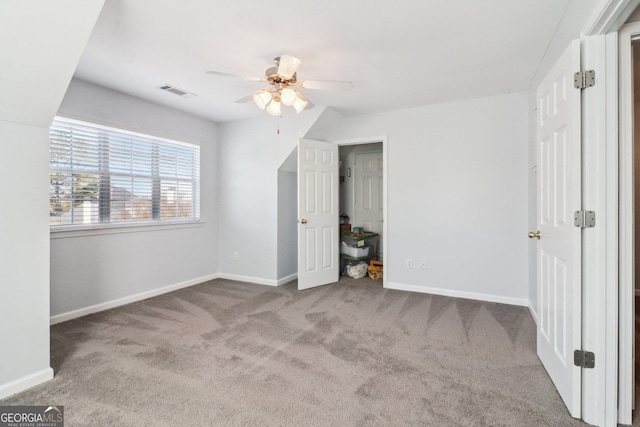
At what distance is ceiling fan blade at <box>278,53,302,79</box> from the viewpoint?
7.43 feet

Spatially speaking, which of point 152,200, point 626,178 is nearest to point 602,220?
point 626,178

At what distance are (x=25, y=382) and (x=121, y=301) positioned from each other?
1.61 metres

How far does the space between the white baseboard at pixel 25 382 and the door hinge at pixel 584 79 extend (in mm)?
3522

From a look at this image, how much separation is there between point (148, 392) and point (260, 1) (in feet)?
8.18

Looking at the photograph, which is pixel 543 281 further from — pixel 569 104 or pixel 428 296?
pixel 428 296

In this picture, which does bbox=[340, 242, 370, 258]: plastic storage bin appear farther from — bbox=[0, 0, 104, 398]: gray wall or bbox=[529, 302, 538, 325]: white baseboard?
bbox=[0, 0, 104, 398]: gray wall

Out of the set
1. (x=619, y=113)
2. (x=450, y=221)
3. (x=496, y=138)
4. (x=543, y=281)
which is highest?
(x=496, y=138)

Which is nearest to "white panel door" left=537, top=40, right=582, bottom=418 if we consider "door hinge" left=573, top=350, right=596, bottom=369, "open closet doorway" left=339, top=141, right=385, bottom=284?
"door hinge" left=573, top=350, right=596, bottom=369

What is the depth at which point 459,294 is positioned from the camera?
3730 millimetres

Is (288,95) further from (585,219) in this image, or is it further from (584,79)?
(585,219)

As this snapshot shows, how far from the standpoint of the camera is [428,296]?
3.77m

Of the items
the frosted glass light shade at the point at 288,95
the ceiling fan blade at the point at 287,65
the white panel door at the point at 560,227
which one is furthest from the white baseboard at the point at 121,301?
the white panel door at the point at 560,227

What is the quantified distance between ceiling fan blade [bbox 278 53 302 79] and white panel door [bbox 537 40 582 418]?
168 centimetres

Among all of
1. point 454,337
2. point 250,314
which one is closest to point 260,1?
point 250,314
